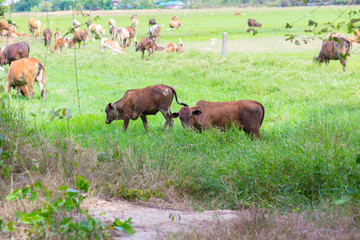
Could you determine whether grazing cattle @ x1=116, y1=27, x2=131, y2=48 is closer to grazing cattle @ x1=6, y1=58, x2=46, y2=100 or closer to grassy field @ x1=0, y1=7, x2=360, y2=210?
grassy field @ x1=0, y1=7, x2=360, y2=210

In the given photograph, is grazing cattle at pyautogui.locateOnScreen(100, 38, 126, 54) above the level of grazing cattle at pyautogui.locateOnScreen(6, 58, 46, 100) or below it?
below

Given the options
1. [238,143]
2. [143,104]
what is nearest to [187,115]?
[238,143]

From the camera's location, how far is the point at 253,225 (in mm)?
4074

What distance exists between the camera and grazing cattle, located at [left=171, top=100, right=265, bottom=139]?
821cm

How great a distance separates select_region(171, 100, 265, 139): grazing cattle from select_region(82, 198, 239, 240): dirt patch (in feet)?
11.3

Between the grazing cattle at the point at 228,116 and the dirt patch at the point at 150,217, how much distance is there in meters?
3.45

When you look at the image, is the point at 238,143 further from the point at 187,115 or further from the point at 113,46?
the point at 113,46

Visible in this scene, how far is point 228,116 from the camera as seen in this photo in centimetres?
834

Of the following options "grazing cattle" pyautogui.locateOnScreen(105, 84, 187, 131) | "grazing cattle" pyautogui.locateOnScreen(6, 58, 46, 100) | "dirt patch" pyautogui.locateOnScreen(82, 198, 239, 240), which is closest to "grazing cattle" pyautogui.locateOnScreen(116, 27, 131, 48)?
"grazing cattle" pyautogui.locateOnScreen(6, 58, 46, 100)

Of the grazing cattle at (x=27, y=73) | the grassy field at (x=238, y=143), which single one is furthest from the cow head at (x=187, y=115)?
the grazing cattle at (x=27, y=73)

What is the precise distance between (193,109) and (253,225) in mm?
4683

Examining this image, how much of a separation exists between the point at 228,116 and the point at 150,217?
4092 mm

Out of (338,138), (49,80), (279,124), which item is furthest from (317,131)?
(49,80)

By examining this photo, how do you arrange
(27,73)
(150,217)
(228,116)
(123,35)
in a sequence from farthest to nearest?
(123,35) < (27,73) < (228,116) < (150,217)
